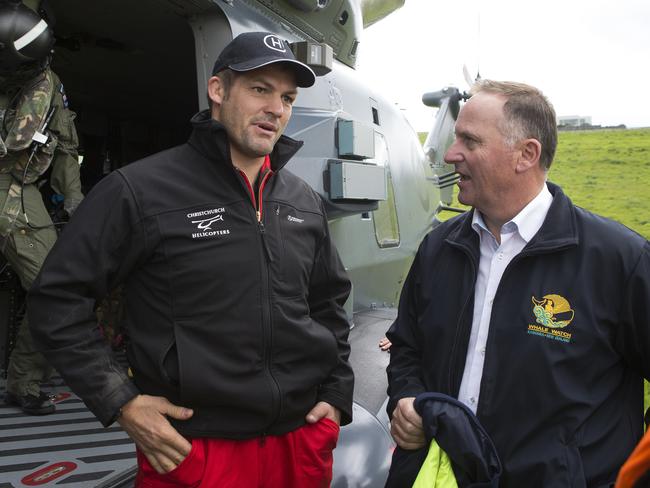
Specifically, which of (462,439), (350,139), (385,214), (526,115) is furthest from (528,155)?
(385,214)

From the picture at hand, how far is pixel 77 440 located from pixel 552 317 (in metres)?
2.39

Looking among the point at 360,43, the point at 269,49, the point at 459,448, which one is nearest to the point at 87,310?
the point at 269,49

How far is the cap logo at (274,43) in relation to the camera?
196 cm

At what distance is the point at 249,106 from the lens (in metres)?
1.95

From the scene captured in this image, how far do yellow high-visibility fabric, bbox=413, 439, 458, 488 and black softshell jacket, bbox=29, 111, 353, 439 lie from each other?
46 cm

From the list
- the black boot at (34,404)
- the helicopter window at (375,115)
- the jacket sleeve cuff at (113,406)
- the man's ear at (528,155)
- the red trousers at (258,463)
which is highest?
the helicopter window at (375,115)

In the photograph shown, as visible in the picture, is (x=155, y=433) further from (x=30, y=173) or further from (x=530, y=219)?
(x=30, y=173)

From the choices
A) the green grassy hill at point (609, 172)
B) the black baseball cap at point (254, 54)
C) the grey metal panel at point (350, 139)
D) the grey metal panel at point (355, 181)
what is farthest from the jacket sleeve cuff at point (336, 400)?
the green grassy hill at point (609, 172)

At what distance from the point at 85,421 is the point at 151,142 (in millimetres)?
3270

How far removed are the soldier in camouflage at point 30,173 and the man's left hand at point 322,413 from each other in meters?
2.03

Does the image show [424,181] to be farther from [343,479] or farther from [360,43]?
[343,479]

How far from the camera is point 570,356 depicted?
1.61 metres

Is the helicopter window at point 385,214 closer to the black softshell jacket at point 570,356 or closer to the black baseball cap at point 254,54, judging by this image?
the black baseball cap at point 254,54

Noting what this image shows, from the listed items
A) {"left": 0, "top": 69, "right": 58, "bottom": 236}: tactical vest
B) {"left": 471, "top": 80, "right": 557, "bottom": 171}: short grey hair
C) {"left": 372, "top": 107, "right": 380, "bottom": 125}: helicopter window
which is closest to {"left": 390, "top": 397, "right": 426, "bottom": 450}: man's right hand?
{"left": 471, "top": 80, "right": 557, "bottom": 171}: short grey hair
